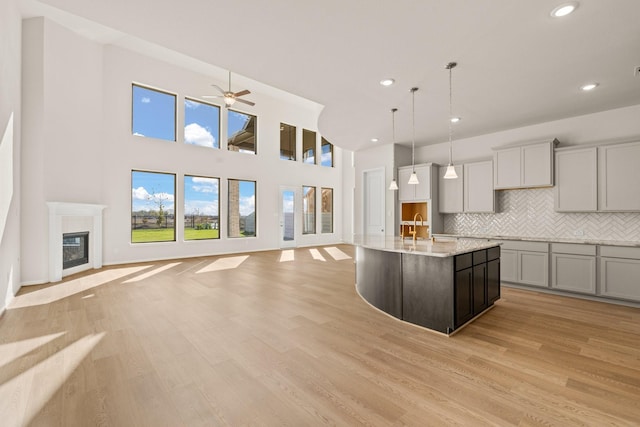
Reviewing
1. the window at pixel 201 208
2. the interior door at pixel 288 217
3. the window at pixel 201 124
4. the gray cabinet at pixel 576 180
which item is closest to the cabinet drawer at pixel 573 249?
the gray cabinet at pixel 576 180

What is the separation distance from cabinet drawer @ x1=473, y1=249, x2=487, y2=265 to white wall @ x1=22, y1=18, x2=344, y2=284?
269 inches

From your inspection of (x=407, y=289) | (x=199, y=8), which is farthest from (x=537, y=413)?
(x=199, y=8)

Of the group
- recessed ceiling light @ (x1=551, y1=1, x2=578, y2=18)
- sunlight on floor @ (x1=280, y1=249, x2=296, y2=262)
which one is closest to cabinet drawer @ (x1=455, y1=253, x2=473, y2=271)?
recessed ceiling light @ (x1=551, y1=1, x2=578, y2=18)

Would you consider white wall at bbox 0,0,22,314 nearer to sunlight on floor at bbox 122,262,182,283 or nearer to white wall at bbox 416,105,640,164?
sunlight on floor at bbox 122,262,182,283

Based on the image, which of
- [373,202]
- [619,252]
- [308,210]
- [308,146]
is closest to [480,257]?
[619,252]

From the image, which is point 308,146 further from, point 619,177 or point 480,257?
point 619,177

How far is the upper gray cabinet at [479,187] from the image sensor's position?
5602mm

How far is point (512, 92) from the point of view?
409cm

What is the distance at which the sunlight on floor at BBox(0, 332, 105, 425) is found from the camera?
180cm

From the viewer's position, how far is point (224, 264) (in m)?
6.96

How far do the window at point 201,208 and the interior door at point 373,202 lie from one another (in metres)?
4.31

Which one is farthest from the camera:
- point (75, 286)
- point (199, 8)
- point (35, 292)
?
point (75, 286)

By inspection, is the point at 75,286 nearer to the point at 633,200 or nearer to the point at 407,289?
the point at 407,289

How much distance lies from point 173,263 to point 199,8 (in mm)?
6005
